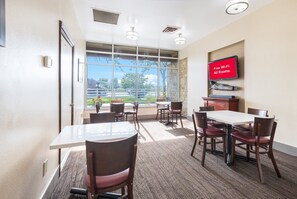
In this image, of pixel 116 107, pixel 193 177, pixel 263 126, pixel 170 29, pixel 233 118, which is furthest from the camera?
pixel 170 29

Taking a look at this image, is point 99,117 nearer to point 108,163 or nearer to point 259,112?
point 108,163

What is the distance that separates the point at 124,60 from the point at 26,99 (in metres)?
5.38

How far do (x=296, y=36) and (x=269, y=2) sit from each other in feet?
3.42

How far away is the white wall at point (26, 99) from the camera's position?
103 centimetres

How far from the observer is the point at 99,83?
615 cm

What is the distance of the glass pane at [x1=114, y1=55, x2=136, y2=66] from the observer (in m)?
6.34

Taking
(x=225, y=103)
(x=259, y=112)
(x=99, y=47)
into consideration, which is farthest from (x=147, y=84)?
(x=259, y=112)

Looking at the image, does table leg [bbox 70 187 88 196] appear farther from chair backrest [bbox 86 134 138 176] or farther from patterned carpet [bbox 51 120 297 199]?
chair backrest [bbox 86 134 138 176]

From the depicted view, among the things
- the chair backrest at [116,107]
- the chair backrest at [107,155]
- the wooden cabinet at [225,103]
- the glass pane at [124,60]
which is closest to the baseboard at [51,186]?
the chair backrest at [107,155]

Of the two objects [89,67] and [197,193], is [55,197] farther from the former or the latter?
[89,67]

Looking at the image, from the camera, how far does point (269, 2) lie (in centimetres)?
332

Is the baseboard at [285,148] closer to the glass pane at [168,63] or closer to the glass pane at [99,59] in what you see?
the glass pane at [168,63]

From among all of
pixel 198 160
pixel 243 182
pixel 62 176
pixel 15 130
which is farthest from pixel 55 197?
pixel 243 182

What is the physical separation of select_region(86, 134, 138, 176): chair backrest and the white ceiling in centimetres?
333
